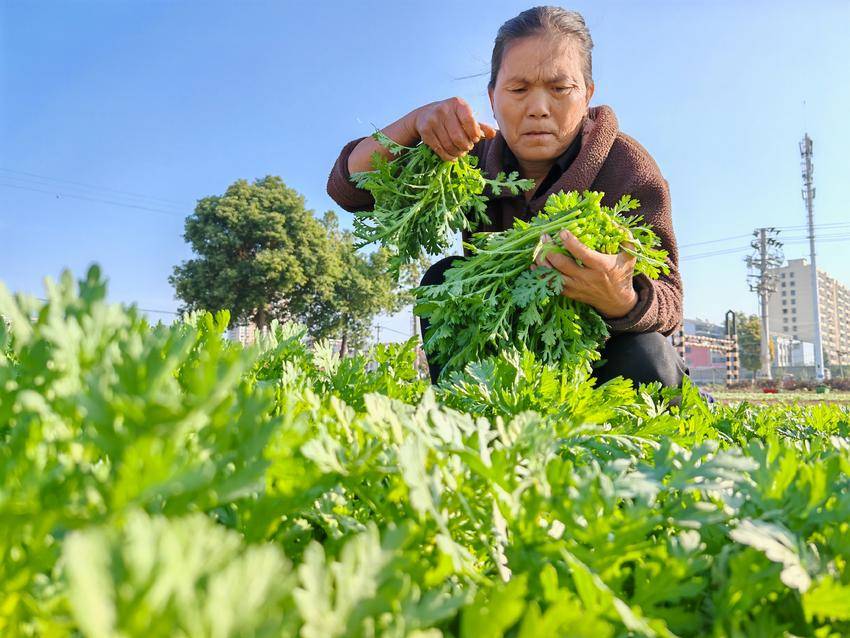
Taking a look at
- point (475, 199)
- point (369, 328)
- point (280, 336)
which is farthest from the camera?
point (369, 328)

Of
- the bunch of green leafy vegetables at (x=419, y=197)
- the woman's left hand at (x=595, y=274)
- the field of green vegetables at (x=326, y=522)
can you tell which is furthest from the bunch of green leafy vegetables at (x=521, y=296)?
the field of green vegetables at (x=326, y=522)

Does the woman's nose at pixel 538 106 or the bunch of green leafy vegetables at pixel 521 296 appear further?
the woman's nose at pixel 538 106

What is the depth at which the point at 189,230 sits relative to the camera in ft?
108

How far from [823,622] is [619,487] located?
0.54 feet

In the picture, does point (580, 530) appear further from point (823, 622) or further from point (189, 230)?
point (189, 230)

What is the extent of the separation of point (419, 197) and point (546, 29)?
1.12 meters

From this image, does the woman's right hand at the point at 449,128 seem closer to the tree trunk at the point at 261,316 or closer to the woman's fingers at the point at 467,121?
the woman's fingers at the point at 467,121

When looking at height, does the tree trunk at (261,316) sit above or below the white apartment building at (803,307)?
below

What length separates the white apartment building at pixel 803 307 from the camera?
307 ft

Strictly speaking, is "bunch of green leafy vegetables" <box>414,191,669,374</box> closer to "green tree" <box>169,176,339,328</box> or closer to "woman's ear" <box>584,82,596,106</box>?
"woman's ear" <box>584,82,596,106</box>

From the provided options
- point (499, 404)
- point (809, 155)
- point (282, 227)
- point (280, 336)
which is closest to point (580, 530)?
point (499, 404)

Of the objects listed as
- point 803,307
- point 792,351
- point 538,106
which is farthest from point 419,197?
point 803,307

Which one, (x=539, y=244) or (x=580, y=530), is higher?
(x=539, y=244)

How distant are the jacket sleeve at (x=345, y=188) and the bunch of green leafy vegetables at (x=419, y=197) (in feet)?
1.43
